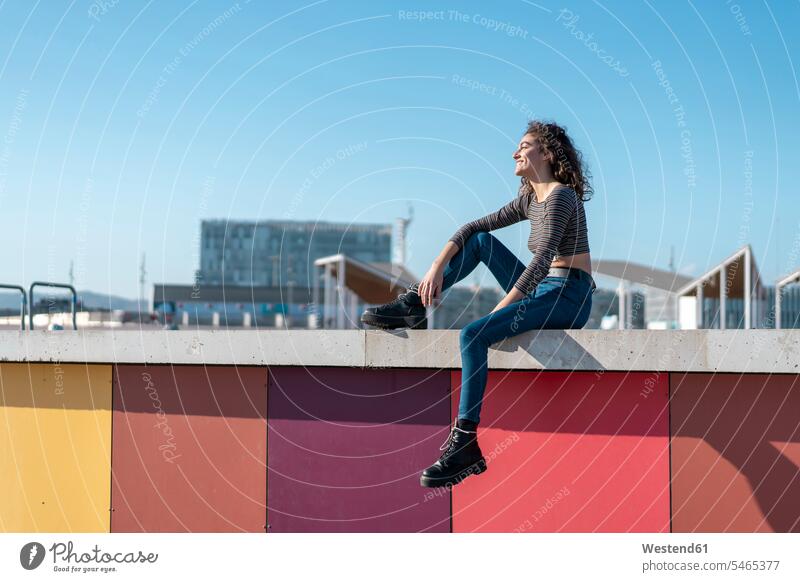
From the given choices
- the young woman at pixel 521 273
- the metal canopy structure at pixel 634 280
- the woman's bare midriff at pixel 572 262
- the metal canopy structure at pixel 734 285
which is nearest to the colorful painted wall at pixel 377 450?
the young woman at pixel 521 273

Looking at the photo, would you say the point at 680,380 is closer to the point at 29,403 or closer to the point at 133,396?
the point at 133,396

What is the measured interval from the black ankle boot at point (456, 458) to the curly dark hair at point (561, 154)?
159 centimetres

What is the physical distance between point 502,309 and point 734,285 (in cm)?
1854

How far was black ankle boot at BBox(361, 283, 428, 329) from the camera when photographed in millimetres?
4578

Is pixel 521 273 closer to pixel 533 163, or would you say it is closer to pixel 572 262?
pixel 572 262

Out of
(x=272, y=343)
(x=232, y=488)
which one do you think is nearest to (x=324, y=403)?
(x=272, y=343)

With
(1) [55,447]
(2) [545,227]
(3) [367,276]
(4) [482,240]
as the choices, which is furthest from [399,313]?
(3) [367,276]

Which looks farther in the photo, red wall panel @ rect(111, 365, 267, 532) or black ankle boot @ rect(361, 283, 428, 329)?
red wall panel @ rect(111, 365, 267, 532)

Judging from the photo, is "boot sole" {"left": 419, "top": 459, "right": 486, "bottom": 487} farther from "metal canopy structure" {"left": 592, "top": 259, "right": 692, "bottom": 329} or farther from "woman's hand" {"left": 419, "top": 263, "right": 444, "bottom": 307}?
"metal canopy structure" {"left": 592, "top": 259, "right": 692, "bottom": 329}

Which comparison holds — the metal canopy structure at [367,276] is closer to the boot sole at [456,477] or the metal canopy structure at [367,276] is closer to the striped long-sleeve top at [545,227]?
the striped long-sleeve top at [545,227]

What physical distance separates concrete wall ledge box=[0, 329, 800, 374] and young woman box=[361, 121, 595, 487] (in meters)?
0.15

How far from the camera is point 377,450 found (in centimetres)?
475

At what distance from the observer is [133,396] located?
5.14m
